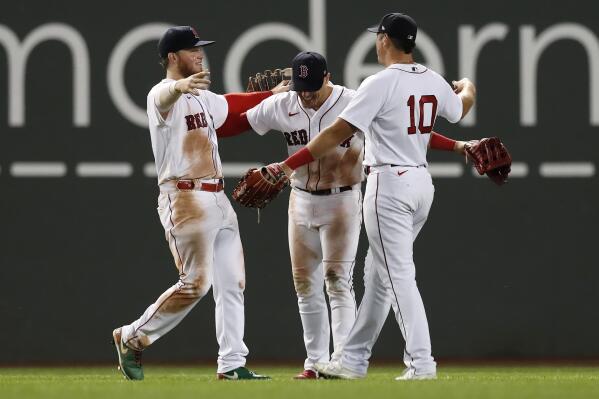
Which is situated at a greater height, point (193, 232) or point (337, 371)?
point (193, 232)

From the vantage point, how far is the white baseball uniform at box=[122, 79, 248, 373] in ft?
23.1

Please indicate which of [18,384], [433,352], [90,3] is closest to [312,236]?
[18,384]

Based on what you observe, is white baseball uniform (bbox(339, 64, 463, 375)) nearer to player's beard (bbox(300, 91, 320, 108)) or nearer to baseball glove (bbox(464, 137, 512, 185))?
baseball glove (bbox(464, 137, 512, 185))

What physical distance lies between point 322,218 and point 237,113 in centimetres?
82

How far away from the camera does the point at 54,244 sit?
32.1 ft

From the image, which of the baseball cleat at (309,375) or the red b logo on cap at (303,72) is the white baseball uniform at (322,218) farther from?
the red b logo on cap at (303,72)

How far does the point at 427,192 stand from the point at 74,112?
3990 mm

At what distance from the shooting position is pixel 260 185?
22.5ft

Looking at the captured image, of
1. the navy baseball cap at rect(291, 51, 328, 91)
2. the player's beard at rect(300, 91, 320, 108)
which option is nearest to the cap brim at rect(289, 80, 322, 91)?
the navy baseball cap at rect(291, 51, 328, 91)

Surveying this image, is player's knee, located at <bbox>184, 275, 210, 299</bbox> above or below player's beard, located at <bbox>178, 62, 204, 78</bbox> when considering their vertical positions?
below

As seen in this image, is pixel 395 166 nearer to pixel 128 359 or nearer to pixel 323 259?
pixel 323 259

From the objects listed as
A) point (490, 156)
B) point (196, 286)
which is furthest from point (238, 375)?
point (490, 156)

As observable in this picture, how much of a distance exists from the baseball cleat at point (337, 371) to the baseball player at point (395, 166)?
16cm

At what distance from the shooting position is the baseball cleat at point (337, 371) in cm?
686
